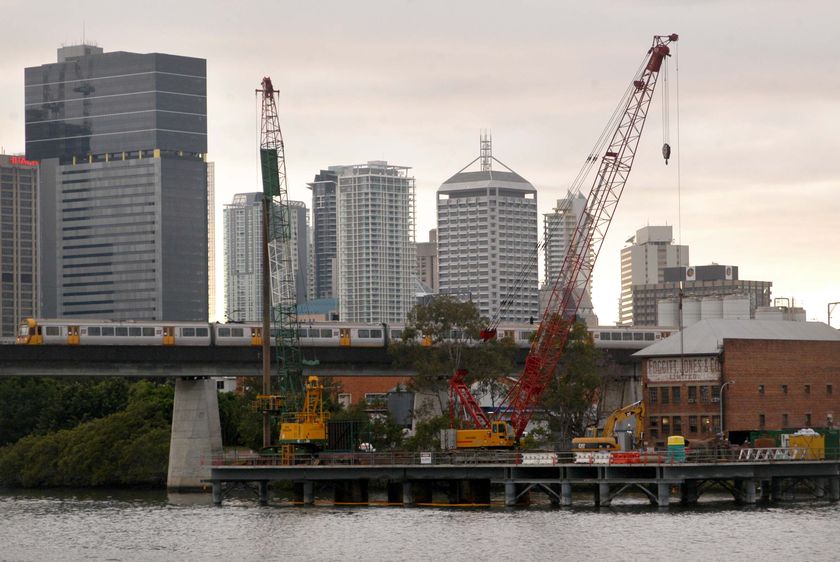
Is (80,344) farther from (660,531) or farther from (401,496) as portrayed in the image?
(660,531)

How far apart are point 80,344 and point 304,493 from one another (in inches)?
1238

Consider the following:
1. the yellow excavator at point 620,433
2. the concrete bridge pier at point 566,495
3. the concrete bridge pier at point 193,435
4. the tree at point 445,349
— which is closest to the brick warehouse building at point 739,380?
the yellow excavator at point 620,433

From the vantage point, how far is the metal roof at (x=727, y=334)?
431 feet

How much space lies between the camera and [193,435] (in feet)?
429

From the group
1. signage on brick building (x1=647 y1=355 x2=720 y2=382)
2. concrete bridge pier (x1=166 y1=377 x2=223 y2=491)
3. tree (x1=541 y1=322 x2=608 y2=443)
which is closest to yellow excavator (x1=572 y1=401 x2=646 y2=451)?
tree (x1=541 y1=322 x2=608 y2=443)

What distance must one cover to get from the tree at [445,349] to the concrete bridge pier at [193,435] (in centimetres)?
1585

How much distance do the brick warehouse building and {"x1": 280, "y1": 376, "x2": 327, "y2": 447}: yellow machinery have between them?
27.2 metres

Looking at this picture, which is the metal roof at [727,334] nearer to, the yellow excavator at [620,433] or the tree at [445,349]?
the yellow excavator at [620,433]

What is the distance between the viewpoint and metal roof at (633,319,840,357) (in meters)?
132

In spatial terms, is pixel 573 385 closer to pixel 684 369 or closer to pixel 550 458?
pixel 684 369

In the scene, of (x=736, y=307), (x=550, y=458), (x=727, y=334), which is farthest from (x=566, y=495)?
(x=736, y=307)

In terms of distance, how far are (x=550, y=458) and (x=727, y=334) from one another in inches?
1514

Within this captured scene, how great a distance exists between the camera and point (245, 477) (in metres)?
106

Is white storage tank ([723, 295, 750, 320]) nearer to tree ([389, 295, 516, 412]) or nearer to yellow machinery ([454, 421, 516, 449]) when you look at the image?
tree ([389, 295, 516, 412])
